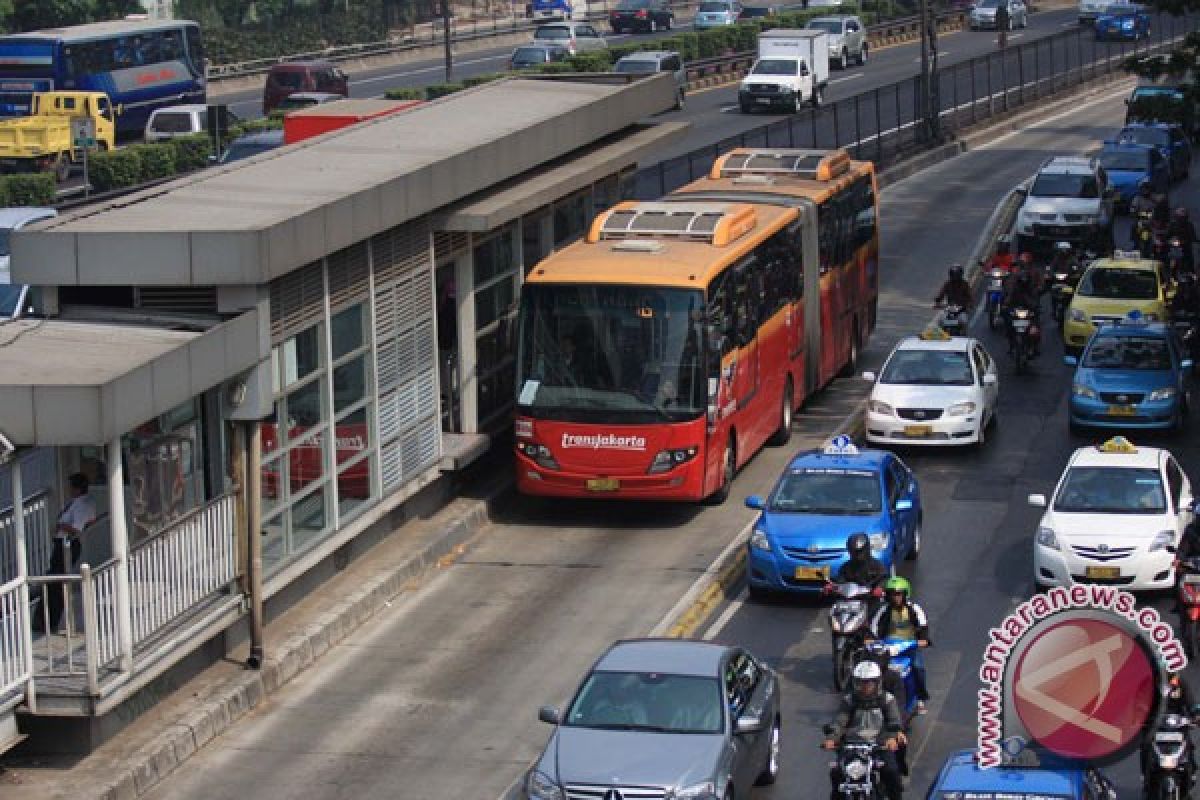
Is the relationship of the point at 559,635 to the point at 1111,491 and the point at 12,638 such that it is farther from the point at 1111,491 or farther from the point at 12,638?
the point at 12,638

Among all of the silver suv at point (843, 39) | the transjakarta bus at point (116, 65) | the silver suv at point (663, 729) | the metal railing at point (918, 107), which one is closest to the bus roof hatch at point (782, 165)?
the metal railing at point (918, 107)

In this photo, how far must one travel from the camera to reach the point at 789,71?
71.4 metres

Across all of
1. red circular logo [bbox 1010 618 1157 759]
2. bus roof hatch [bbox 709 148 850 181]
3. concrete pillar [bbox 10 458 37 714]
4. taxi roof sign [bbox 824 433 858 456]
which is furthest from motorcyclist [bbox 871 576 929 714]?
bus roof hatch [bbox 709 148 850 181]

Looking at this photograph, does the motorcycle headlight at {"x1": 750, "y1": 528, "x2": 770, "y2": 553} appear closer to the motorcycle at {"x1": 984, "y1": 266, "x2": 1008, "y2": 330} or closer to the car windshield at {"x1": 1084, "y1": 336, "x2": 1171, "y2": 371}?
the car windshield at {"x1": 1084, "y1": 336, "x2": 1171, "y2": 371}

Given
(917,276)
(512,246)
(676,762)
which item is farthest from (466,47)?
(676,762)

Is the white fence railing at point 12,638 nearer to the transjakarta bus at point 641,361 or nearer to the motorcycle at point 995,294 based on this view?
the transjakarta bus at point 641,361

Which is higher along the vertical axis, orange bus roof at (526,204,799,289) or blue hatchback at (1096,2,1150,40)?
blue hatchback at (1096,2,1150,40)

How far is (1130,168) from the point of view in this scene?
51656mm

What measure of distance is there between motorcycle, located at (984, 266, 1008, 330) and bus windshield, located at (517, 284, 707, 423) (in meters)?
12.9

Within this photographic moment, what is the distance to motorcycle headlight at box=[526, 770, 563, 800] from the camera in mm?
17453

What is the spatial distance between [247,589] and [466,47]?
74.8 meters

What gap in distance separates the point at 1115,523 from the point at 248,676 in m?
9.26

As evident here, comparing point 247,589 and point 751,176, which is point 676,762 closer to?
point 247,589

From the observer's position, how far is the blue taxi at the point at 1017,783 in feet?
47.7
